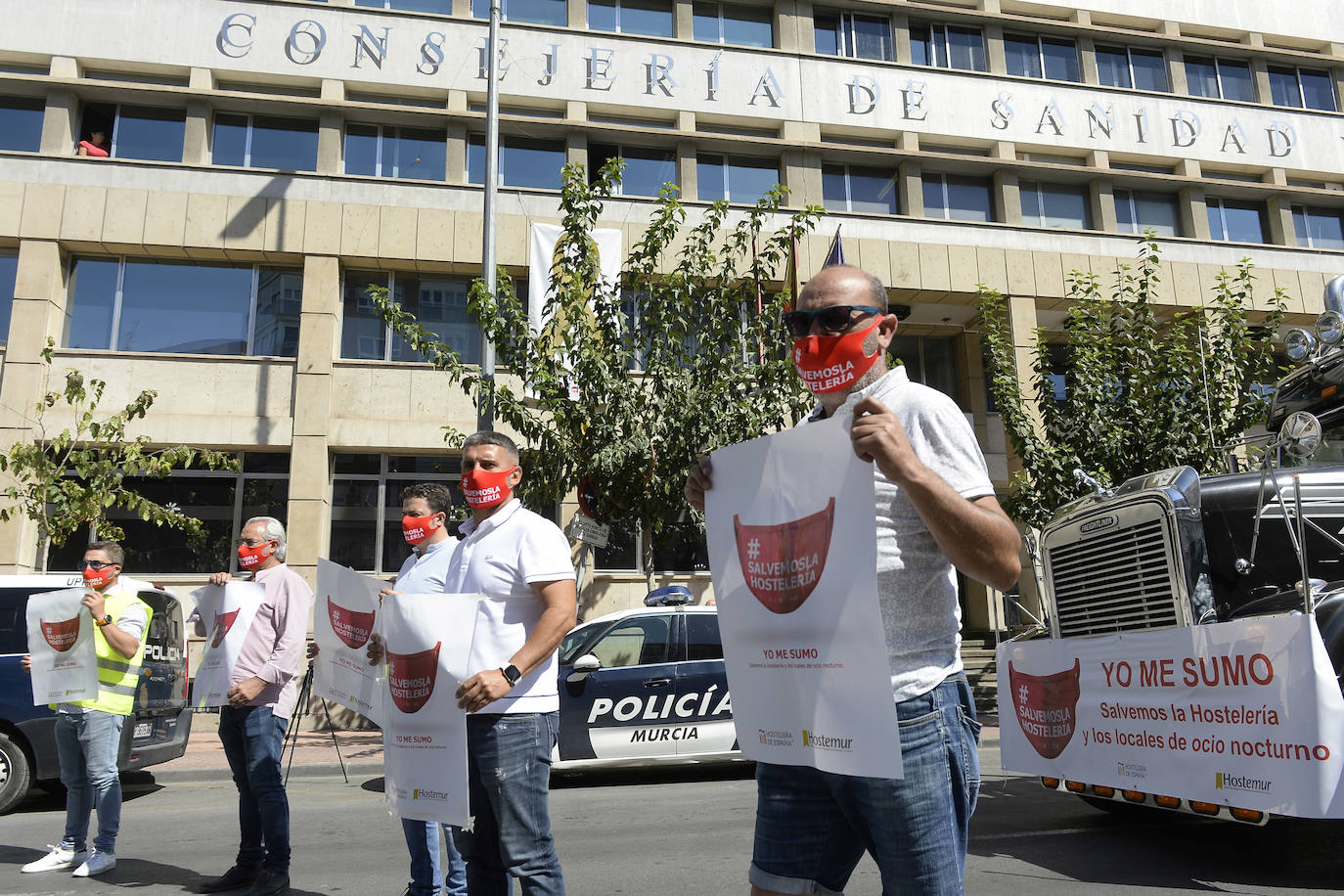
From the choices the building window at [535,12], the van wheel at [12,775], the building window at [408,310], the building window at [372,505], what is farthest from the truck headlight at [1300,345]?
the building window at [535,12]

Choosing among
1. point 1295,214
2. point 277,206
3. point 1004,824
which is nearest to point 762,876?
point 1004,824

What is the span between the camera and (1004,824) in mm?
7133

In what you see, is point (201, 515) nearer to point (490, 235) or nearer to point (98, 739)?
point (490, 235)

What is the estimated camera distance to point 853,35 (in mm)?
23047

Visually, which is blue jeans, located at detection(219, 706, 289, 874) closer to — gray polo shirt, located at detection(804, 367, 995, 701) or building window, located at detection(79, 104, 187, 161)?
gray polo shirt, located at detection(804, 367, 995, 701)

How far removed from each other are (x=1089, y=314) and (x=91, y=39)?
63.0 ft

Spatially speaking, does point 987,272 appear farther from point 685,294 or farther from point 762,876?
point 762,876

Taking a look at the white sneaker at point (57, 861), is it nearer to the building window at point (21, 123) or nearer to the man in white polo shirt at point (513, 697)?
the man in white polo shirt at point (513, 697)

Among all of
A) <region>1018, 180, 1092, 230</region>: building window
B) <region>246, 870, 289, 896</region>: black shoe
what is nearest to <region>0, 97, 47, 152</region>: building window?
<region>246, 870, 289, 896</region>: black shoe

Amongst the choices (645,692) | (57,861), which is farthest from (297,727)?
(645,692)

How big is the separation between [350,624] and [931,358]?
19952mm

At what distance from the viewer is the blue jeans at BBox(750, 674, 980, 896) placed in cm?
225

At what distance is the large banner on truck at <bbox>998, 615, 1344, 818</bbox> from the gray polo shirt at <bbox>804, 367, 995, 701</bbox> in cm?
319

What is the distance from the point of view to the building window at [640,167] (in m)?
21.2
